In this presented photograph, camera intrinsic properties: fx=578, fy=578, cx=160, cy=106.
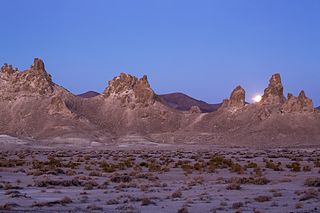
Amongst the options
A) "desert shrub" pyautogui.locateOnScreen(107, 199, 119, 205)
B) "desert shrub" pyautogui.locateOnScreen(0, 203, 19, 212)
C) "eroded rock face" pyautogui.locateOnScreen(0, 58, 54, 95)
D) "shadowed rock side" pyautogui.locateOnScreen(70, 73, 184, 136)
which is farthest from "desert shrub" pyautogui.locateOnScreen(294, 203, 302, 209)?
"eroded rock face" pyautogui.locateOnScreen(0, 58, 54, 95)

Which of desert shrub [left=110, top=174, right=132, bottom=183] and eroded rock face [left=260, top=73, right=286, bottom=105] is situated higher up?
eroded rock face [left=260, top=73, right=286, bottom=105]

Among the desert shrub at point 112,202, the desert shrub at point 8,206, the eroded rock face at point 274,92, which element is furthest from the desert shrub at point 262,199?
the eroded rock face at point 274,92

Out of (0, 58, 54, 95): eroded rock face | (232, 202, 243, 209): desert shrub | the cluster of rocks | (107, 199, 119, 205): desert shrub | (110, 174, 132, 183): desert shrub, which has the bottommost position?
(107, 199, 119, 205): desert shrub

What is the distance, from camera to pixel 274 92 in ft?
405

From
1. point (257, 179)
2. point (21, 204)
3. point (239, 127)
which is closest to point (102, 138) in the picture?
point (239, 127)

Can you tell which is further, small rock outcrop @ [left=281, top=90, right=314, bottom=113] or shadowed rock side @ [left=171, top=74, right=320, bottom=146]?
small rock outcrop @ [left=281, top=90, right=314, bottom=113]

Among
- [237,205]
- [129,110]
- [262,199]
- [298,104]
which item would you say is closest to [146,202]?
[237,205]

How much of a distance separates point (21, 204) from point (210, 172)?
709 inches

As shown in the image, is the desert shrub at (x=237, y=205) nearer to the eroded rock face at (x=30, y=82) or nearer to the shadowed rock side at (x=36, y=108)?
the shadowed rock side at (x=36, y=108)

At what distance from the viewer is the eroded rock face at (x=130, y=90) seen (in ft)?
432

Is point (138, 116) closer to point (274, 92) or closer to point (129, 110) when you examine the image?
point (129, 110)

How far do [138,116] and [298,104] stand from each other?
3469cm

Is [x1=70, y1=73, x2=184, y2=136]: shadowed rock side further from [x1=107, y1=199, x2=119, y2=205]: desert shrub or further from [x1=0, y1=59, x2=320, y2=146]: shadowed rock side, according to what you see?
[x1=107, y1=199, x2=119, y2=205]: desert shrub

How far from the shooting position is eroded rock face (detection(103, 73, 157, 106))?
13175cm
